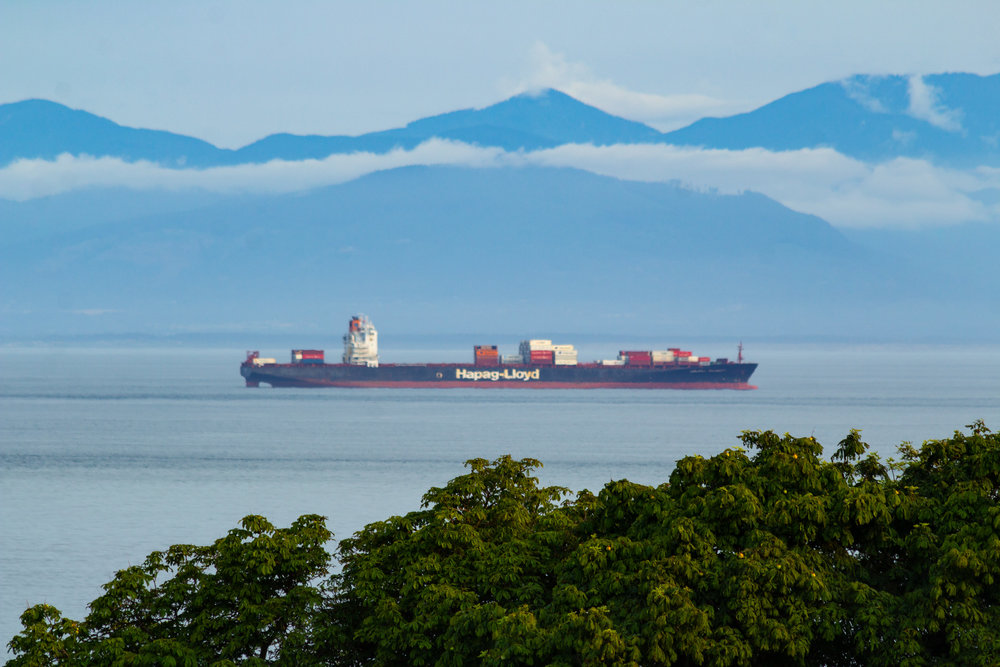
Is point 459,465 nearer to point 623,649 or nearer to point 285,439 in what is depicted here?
point 285,439

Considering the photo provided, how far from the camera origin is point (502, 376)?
7505 inches

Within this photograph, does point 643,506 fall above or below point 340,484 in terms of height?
above

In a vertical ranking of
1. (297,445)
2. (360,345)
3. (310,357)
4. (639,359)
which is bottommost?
(297,445)

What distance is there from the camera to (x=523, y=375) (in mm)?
190875

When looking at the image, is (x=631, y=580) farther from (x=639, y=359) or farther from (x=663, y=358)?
(x=639, y=359)

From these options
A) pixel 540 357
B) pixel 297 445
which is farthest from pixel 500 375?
pixel 297 445

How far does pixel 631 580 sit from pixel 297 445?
76194 millimetres

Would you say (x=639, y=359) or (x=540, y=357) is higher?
(x=639, y=359)

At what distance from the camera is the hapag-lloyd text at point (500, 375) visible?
18975cm

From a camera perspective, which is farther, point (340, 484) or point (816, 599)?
point (340, 484)

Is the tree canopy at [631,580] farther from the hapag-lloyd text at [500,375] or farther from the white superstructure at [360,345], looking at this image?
the white superstructure at [360,345]

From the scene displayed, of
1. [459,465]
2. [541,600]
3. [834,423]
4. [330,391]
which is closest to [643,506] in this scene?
[541,600]

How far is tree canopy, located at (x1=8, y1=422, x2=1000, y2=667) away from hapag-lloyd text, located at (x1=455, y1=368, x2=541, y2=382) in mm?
163564

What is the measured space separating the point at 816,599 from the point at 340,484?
52569mm
